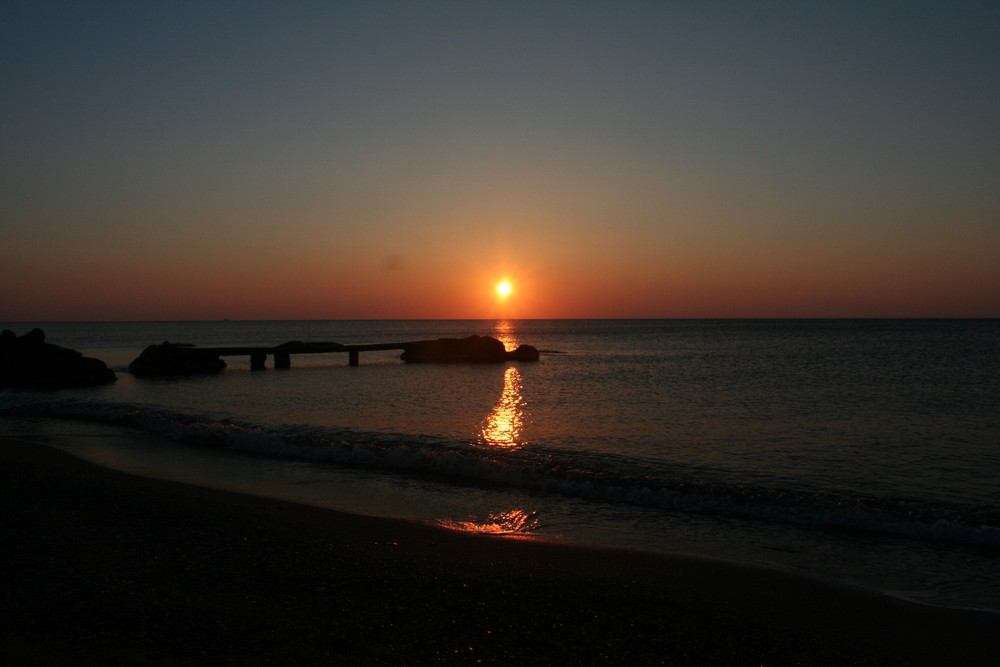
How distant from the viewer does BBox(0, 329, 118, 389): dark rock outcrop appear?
35969 mm

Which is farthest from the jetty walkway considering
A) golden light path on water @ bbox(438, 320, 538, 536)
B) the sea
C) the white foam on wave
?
the white foam on wave

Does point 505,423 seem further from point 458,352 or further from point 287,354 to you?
point 458,352

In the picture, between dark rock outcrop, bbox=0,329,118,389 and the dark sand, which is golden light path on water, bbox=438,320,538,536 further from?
dark rock outcrop, bbox=0,329,118,389

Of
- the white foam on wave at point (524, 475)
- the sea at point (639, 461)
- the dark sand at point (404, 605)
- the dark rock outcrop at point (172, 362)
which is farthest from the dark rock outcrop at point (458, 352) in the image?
the dark sand at point (404, 605)

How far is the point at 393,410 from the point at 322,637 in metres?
18.1

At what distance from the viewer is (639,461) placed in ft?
47.9

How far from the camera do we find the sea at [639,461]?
9.45 m

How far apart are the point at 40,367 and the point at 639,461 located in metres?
36.1

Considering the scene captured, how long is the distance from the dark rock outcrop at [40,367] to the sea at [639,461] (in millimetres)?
6920

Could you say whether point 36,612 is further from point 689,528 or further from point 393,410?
point 393,410

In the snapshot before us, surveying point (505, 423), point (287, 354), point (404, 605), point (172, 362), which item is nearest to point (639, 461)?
point (505, 423)

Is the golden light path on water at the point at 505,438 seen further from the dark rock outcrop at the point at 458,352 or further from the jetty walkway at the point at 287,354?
the jetty walkway at the point at 287,354

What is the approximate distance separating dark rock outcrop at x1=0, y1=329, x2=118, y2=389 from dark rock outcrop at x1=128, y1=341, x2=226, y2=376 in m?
4.46

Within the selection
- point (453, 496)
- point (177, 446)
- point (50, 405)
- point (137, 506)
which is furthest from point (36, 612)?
point (50, 405)
